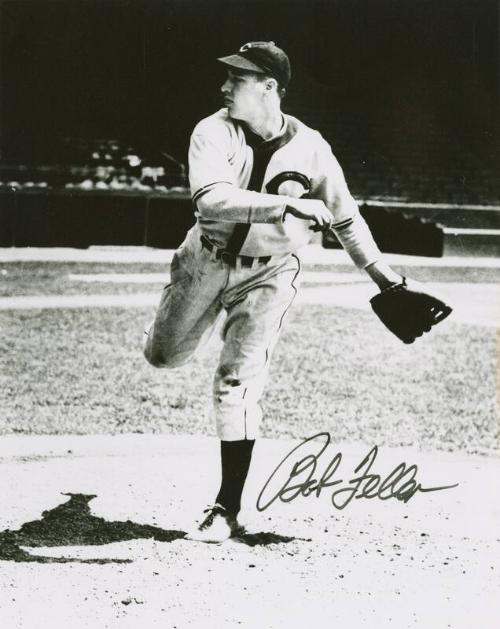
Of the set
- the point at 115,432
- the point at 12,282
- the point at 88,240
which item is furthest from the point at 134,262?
the point at 115,432

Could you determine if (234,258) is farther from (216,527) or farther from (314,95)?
(314,95)

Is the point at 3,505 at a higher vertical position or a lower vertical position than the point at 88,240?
higher

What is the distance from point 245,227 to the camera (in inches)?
120

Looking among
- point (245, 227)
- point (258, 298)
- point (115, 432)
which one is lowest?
point (115, 432)

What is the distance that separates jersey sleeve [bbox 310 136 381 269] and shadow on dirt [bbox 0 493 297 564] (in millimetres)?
1040

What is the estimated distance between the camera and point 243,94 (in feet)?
9.69

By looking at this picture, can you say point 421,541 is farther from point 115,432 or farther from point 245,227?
point 115,432

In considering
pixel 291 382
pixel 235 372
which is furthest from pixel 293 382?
pixel 235 372

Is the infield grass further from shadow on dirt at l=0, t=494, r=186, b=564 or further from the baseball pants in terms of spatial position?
the baseball pants

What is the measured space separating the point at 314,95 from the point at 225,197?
11617 mm

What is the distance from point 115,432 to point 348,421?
53.0 inches


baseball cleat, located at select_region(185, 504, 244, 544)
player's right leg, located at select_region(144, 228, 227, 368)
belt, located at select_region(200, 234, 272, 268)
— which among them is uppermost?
belt, located at select_region(200, 234, 272, 268)

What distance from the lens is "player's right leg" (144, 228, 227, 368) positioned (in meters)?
3.15

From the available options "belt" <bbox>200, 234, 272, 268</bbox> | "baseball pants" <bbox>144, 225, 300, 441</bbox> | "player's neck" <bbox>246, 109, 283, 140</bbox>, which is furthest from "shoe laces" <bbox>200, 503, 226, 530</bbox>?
"player's neck" <bbox>246, 109, 283, 140</bbox>
